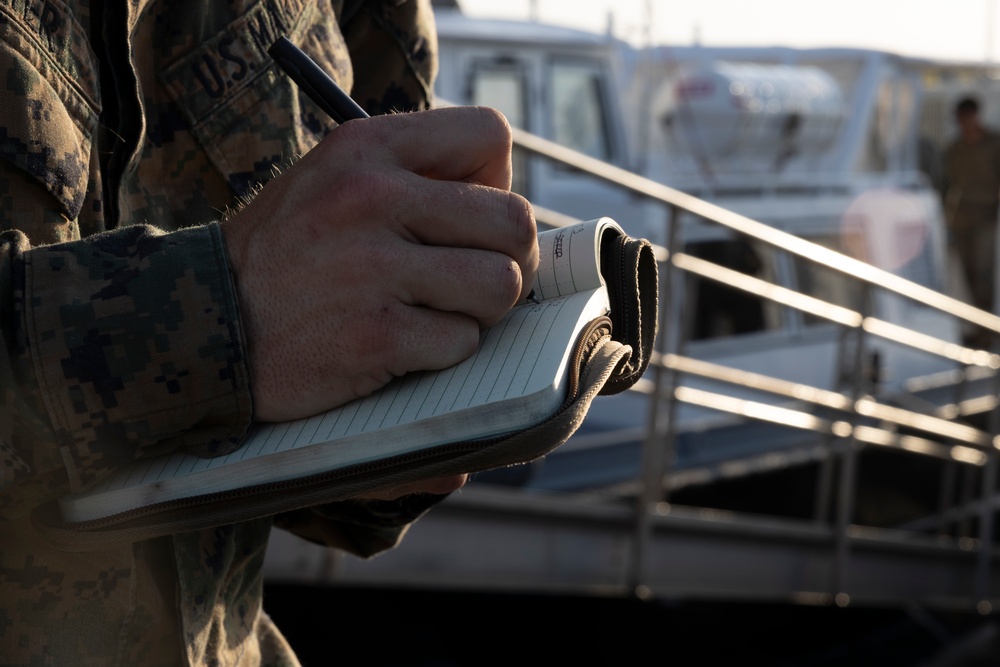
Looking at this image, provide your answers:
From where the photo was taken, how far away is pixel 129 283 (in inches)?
21.4

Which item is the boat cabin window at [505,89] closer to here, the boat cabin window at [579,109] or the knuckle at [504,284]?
the boat cabin window at [579,109]

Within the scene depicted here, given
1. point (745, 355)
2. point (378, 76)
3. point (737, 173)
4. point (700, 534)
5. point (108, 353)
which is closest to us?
point (108, 353)

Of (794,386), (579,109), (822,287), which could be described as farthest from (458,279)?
(822,287)

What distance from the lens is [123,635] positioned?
636 mm

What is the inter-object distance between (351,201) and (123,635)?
0.98ft

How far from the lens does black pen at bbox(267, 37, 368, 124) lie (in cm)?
63

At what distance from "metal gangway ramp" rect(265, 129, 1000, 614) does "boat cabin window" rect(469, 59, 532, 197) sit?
95.1 inches

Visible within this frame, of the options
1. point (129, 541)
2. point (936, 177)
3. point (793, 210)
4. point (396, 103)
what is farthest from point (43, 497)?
point (936, 177)

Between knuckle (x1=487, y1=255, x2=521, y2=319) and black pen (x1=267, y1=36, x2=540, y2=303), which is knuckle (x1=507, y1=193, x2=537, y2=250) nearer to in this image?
knuckle (x1=487, y1=255, x2=521, y2=319)

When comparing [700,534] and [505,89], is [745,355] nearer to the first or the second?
[505,89]

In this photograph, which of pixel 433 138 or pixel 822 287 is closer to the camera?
pixel 433 138

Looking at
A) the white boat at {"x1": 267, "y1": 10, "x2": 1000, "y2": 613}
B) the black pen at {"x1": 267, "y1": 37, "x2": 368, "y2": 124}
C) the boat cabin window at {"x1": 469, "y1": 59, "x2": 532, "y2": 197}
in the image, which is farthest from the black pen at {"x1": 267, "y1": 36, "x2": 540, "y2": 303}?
the boat cabin window at {"x1": 469, "y1": 59, "x2": 532, "y2": 197}

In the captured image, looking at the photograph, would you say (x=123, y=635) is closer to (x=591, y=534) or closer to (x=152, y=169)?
(x=152, y=169)

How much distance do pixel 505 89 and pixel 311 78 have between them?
4.96m
